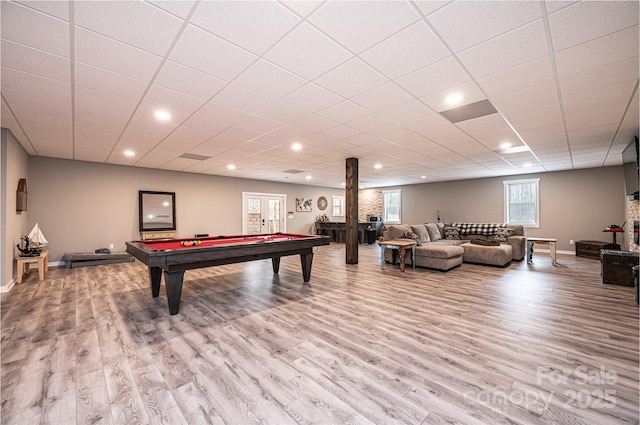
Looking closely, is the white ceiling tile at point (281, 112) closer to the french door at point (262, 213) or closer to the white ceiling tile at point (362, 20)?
the white ceiling tile at point (362, 20)

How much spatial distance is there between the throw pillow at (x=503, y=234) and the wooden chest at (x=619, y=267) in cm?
235

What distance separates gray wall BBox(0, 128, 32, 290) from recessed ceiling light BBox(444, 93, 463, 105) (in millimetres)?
6174

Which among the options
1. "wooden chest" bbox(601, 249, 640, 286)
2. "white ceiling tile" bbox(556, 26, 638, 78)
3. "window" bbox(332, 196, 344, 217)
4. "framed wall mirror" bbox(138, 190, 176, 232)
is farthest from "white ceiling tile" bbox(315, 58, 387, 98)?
"window" bbox(332, 196, 344, 217)

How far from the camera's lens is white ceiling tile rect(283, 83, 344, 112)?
2908 millimetres

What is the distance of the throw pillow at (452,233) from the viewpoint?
25.8 feet

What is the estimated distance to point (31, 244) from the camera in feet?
17.6

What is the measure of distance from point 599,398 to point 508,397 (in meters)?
0.59

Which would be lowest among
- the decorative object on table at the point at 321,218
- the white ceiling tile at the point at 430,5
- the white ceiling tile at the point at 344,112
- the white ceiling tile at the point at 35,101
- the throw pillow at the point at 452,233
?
the throw pillow at the point at 452,233

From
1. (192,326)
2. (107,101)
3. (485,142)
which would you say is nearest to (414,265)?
(485,142)

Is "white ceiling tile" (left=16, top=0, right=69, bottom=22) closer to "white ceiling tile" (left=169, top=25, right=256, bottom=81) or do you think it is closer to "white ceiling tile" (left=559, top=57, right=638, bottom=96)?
"white ceiling tile" (left=169, top=25, right=256, bottom=81)

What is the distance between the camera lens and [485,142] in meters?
4.98

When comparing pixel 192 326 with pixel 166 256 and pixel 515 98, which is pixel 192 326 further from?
pixel 515 98

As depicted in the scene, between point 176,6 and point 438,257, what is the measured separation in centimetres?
553

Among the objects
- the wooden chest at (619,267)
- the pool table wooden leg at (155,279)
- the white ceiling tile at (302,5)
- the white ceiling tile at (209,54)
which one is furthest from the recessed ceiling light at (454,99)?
the pool table wooden leg at (155,279)
